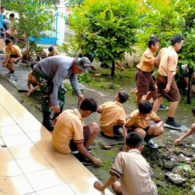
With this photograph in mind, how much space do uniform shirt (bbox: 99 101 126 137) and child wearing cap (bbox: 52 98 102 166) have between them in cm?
80

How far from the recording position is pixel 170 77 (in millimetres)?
5426

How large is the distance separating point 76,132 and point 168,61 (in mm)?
2751

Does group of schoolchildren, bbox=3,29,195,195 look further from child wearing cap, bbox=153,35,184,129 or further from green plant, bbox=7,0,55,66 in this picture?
green plant, bbox=7,0,55,66

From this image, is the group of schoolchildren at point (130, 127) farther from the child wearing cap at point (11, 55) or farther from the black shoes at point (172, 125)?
the child wearing cap at point (11, 55)

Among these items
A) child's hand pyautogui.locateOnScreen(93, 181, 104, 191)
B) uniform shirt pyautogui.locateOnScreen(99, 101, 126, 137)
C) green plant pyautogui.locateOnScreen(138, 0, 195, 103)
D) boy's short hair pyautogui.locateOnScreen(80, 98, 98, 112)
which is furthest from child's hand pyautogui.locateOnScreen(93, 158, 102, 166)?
green plant pyautogui.locateOnScreen(138, 0, 195, 103)

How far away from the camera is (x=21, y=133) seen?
448 cm

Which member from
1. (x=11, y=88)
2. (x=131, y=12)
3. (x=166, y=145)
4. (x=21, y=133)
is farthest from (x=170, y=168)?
(x=131, y=12)

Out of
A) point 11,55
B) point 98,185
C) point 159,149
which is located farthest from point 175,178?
point 11,55

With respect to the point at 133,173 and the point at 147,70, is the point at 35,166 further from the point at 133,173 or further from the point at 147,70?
the point at 147,70

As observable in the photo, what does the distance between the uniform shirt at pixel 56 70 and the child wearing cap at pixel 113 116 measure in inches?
26.2

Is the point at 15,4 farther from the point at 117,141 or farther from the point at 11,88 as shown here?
the point at 117,141

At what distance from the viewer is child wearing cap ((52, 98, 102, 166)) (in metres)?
3.63

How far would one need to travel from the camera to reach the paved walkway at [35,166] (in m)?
3.18

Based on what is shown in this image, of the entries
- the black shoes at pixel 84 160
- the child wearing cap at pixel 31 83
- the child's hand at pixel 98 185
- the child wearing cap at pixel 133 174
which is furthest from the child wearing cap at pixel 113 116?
the child wearing cap at pixel 31 83
